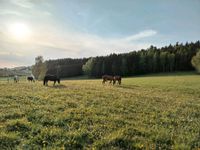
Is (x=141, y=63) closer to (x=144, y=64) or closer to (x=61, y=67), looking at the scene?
(x=144, y=64)

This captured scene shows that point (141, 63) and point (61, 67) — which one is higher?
Result: point (141, 63)

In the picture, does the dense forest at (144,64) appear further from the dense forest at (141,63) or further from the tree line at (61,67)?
the tree line at (61,67)

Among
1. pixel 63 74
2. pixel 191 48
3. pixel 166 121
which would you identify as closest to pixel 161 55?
pixel 191 48

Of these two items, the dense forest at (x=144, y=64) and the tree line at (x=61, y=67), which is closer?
the tree line at (x=61, y=67)

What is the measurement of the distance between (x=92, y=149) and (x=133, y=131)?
9.69 ft

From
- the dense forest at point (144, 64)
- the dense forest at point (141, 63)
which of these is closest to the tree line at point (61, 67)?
the dense forest at point (141, 63)

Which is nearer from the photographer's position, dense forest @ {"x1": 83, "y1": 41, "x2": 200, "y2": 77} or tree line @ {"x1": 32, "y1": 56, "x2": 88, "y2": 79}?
tree line @ {"x1": 32, "y1": 56, "x2": 88, "y2": 79}

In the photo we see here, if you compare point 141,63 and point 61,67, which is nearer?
point 141,63

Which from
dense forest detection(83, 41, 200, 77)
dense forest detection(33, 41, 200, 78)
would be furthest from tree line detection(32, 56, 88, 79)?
dense forest detection(83, 41, 200, 77)

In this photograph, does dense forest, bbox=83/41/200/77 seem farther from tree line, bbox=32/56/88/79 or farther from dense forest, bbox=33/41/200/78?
tree line, bbox=32/56/88/79

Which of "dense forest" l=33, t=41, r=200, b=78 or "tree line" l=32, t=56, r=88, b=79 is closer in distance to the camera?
"tree line" l=32, t=56, r=88, b=79

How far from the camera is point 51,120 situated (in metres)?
11.7

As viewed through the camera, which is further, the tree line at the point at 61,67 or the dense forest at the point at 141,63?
the dense forest at the point at 141,63

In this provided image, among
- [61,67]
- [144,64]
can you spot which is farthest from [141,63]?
[61,67]
